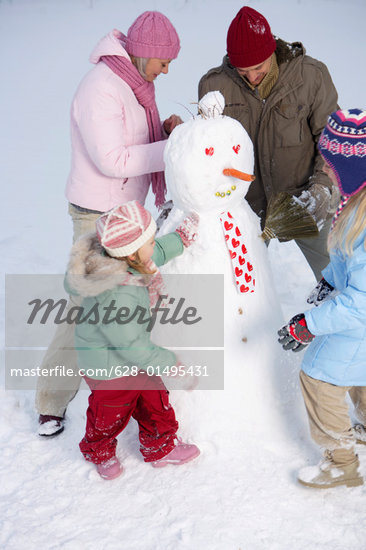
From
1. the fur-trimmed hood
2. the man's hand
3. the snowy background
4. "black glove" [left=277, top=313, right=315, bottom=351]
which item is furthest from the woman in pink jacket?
"black glove" [left=277, top=313, right=315, bottom=351]

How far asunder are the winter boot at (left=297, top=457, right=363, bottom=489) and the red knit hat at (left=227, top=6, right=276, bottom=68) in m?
1.47

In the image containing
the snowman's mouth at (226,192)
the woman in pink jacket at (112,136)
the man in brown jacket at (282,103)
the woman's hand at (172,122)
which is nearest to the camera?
the snowman's mouth at (226,192)

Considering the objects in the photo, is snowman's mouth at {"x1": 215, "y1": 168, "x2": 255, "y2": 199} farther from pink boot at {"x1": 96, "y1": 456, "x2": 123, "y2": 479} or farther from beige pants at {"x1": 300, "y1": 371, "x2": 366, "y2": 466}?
pink boot at {"x1": 96, "y1": 456, "x2": 123, "y2": 479}

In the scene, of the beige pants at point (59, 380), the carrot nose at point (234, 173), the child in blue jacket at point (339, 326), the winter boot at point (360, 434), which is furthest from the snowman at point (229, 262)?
the beige pants at point (59, 380)

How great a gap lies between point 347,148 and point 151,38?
0.88 m

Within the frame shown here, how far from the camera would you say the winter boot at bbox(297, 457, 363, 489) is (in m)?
1.89

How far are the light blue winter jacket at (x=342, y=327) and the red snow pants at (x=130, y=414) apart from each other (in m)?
0.52

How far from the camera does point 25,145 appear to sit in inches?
253

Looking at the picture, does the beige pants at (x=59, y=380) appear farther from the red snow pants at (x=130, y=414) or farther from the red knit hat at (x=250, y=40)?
the red knit hat at (x=250, y=40)

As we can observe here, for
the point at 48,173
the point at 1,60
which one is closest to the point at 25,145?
the point at 48,173

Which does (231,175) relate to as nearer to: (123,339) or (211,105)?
(211,105)

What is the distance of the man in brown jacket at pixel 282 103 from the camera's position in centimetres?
217

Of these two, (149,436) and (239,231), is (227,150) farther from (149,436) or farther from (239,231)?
(149,436)

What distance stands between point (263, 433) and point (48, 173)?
4274 millimetres
